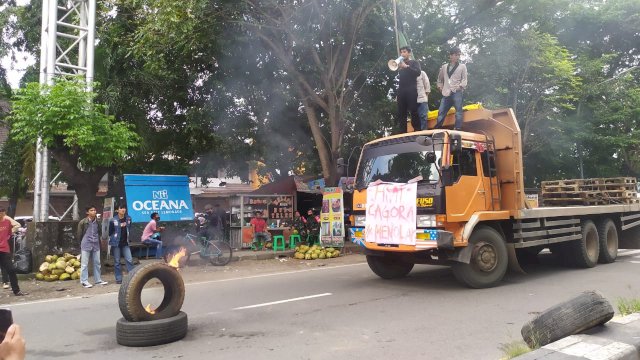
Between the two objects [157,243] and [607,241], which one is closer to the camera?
[607,241]

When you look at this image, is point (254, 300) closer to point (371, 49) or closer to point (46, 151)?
point (46, 151)

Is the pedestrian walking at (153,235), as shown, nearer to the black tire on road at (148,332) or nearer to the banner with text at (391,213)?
the banner with text at (391,213)

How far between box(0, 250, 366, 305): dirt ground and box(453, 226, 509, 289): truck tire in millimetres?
5402

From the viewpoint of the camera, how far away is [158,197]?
13523mm

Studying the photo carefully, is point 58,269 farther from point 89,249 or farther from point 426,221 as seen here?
point 426,221

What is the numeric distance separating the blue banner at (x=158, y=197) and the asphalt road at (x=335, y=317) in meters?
3.99

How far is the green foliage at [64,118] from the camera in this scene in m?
10.8

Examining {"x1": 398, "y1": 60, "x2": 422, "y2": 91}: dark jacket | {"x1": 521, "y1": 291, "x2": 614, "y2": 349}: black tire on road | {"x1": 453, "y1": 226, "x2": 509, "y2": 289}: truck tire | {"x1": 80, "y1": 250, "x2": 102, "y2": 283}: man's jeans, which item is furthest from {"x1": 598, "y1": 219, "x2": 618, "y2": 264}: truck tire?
{"x1": 80, "y1": 250, "x2": 102, "y2": 283}: man's jeans

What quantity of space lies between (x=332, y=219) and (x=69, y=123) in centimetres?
763

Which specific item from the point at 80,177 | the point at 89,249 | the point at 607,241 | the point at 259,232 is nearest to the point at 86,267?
the point at 89,249

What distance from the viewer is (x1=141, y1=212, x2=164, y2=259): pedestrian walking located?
11961mm

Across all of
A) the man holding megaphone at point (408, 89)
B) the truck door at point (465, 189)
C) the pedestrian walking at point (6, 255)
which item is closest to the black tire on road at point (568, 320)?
the truck door at point (465, 189)

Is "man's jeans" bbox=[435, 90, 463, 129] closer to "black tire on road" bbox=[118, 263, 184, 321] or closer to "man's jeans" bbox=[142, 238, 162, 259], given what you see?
"black tire on road" bbox=[118, 263, 184, 321]

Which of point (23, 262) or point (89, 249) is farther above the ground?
point (89, 249)
